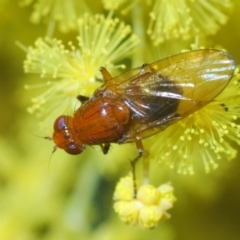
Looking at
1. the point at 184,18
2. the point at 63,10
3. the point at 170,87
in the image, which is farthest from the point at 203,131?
the point at 63,10

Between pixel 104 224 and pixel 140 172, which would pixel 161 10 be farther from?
pixel 104 224

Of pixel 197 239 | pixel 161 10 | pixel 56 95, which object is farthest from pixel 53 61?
pixel 197 239

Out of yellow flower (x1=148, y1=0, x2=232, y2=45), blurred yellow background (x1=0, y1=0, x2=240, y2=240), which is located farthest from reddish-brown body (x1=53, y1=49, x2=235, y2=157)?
blurred yellow background (x1=0, y1=0, x2=240, y2=240)

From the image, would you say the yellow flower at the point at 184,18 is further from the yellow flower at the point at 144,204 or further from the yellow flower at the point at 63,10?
the yellow flower at the point at 144,204

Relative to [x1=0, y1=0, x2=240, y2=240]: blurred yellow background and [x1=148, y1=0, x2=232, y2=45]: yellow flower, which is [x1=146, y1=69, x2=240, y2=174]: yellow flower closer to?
[x1=148, y1=0, x2=232, y2=45]: yellow flower

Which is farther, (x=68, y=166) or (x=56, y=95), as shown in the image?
(x=68, y=166)

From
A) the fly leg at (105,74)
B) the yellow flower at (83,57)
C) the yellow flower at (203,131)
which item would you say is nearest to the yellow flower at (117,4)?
the yellow flower at (83,57)
